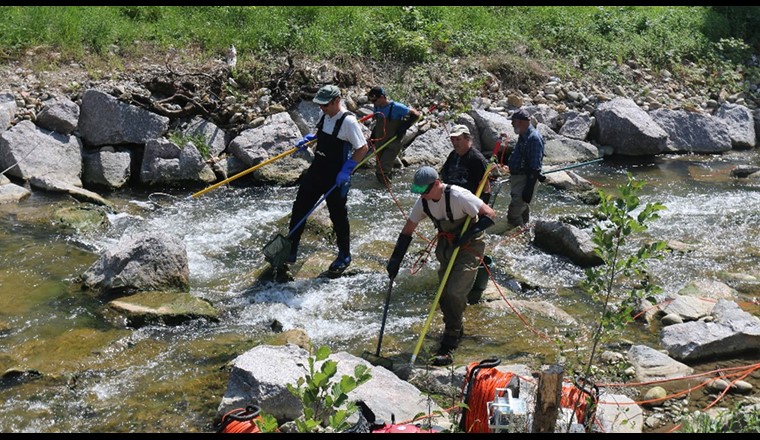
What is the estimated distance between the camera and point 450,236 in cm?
754

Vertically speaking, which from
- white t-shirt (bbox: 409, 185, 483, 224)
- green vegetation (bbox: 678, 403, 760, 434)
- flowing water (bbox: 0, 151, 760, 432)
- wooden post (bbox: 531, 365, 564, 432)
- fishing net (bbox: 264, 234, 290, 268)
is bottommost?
flowing water (bbox: 0, 151, 760, 432)

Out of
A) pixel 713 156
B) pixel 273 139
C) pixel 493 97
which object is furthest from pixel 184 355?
pixel 713 156

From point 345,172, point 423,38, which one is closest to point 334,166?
point 345,172

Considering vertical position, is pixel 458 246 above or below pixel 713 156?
above

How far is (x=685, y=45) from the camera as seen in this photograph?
20203 millimetres

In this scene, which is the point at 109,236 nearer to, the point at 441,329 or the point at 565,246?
the point at 441,329

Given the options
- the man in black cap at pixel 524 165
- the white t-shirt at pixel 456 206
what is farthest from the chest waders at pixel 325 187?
the man in black cap at pixel 524 165

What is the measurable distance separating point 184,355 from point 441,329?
8.67 ft

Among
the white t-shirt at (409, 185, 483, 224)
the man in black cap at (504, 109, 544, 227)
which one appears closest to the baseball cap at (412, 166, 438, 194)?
the white t-shirt at (409, 185, 483, 224)

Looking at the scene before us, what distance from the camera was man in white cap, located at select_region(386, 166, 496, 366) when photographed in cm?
723

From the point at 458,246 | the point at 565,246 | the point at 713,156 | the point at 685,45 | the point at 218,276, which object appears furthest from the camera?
the point at 685,45

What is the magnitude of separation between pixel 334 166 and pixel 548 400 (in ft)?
16.1

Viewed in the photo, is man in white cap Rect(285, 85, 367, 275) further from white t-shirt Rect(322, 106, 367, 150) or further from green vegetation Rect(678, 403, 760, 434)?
green vegetation Rect(678, 403, 760, 434)

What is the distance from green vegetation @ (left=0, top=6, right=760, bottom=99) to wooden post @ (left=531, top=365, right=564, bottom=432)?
11.2 meters
